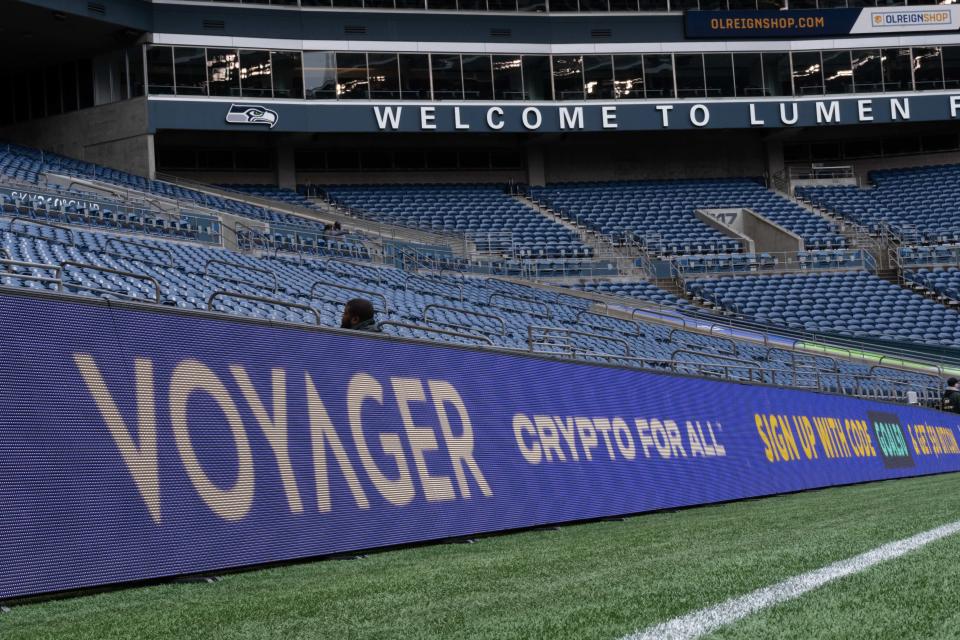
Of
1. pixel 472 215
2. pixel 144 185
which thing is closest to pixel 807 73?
pixel 472 215

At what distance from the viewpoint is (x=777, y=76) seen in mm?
42469

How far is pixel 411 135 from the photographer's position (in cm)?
4188

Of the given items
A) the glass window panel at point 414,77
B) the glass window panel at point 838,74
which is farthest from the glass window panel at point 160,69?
the glass window panel at point 838,74

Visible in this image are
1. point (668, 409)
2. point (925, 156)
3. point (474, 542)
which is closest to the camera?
point (474, 542)

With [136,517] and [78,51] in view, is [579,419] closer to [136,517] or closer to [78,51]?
[136,517]

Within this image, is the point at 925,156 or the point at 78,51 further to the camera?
the point at 925,156

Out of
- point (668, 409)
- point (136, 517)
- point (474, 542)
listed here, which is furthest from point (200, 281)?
point (136, 517)

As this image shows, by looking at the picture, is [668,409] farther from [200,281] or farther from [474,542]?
[200,281]

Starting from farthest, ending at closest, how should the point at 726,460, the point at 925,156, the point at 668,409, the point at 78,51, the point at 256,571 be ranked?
the point at 925,156
the point at 78,51
the point at 726,460
the point at 668,409
the point at 256,571

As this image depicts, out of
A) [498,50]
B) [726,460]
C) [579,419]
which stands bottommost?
[726,460]

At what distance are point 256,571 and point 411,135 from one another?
36.2 metres

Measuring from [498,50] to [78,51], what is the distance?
44.4 ft

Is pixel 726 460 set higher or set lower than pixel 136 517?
lower

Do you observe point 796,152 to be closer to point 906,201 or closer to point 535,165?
point 906,201
